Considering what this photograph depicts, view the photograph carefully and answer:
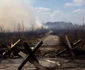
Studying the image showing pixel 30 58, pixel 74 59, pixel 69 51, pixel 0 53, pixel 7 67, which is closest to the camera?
pixel 30 58

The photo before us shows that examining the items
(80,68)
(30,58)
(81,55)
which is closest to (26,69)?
(30,58)

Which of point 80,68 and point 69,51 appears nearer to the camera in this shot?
point 80,68

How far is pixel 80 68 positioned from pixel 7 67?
409 centimetres

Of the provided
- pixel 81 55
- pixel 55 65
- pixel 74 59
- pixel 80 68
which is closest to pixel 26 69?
pixel 55 65

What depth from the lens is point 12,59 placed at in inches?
596

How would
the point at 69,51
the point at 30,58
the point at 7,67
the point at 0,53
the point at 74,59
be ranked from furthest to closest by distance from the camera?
the point at 0,53 → the point at 69,51 → the point at 74,59 → the point at 7,67 → the point at 30,58

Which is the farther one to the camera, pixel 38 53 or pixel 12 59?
pixel 38 53

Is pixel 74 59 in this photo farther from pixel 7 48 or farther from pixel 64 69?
pixel 7 48

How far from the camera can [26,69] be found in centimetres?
1162

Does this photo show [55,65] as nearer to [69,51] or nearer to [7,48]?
[69,51]

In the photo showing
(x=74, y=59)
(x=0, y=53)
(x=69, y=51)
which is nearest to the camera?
(x=74, y=59)

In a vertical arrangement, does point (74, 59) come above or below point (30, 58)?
below

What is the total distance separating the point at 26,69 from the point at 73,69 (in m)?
2.48

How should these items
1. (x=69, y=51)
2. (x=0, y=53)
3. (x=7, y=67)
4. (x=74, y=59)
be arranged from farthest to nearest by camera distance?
(x=0, y=53) < (x=69, y=51) < (x=74, y=59) < (x=7, y=67)
